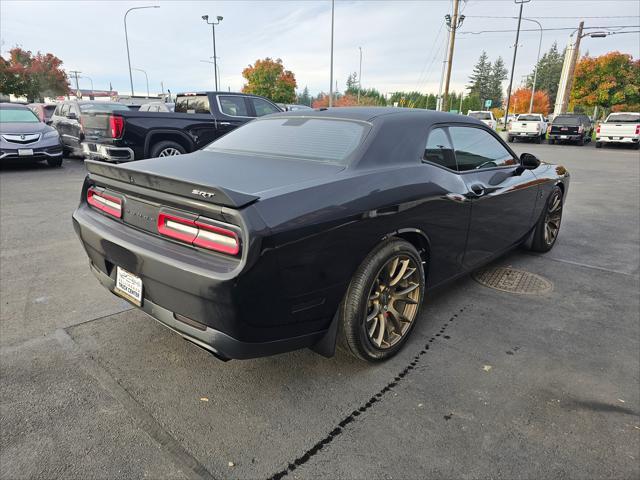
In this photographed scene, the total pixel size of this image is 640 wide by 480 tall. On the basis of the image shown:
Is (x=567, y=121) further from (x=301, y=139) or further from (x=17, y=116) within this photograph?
(x=301, y=139)

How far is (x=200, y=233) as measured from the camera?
2023 millimetres

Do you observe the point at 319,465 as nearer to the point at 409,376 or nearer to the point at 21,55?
the point at 409,376

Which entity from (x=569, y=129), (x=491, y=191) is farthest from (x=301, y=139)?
(x=569, y=129)

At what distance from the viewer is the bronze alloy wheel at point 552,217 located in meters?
4.78

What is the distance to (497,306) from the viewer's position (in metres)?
3.53

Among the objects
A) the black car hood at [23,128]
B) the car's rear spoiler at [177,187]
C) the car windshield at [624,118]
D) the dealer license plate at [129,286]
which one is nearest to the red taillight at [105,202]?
the car's rear spoiler at [177,187]

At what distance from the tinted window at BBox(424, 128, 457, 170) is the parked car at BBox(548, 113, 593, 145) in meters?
24.5

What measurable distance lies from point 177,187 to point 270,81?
53107 mm

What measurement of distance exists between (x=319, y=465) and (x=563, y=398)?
4.79 ft

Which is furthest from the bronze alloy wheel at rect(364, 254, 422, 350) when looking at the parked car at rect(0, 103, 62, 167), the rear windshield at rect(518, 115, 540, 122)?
the rear windshield at rect(518, 115, 540, 122)

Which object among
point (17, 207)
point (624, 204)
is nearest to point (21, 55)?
point (17, 207)

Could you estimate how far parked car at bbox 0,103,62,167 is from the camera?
9734 mm

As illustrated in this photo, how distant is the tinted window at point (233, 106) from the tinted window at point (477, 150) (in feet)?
23.1

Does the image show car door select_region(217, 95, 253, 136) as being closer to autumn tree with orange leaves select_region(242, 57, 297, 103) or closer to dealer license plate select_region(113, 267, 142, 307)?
dealer license plate select_region(113, 267, 142, 307)
